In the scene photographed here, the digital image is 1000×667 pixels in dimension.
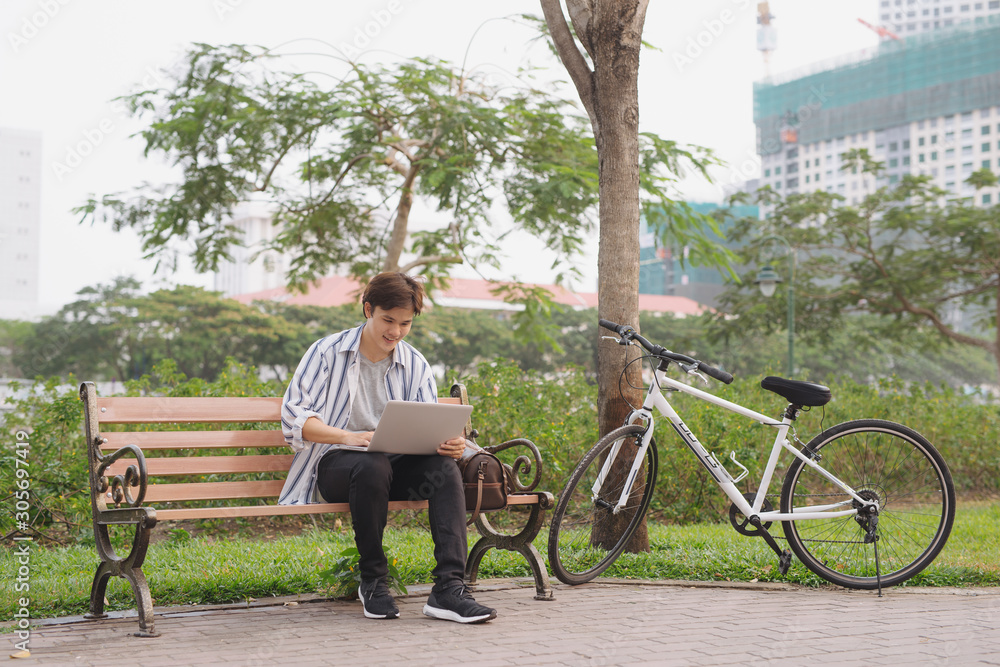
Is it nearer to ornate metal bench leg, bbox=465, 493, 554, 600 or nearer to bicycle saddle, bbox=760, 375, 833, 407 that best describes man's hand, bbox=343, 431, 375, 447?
ornate metal bench leg, bbox=465, 493, 554, 600

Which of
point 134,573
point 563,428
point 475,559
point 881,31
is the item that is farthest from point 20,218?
point 881,31

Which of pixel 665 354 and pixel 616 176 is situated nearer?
pixel 665 354

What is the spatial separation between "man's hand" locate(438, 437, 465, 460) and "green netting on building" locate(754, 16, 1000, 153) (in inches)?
3510

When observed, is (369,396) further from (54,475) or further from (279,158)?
(279,158)

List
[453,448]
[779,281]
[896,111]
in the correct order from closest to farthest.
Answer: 1. [453,448]
2. [779,281]
3. [896,111]

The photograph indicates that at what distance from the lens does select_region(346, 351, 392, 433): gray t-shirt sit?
4.21 meters

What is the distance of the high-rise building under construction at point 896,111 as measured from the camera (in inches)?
3664

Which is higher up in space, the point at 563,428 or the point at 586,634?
the point at 563,428

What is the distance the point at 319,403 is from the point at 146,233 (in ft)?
32.8

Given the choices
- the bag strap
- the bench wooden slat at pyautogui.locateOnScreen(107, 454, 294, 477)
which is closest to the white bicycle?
the bag strap

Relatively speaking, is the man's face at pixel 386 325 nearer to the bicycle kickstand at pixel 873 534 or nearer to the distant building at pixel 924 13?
the bicycle kickstand at pixel 873 534

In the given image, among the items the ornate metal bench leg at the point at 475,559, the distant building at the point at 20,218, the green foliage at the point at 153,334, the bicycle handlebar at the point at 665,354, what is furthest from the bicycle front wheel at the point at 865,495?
the distant building at the point at 20,218

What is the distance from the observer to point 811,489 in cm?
476

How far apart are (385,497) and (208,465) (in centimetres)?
92
